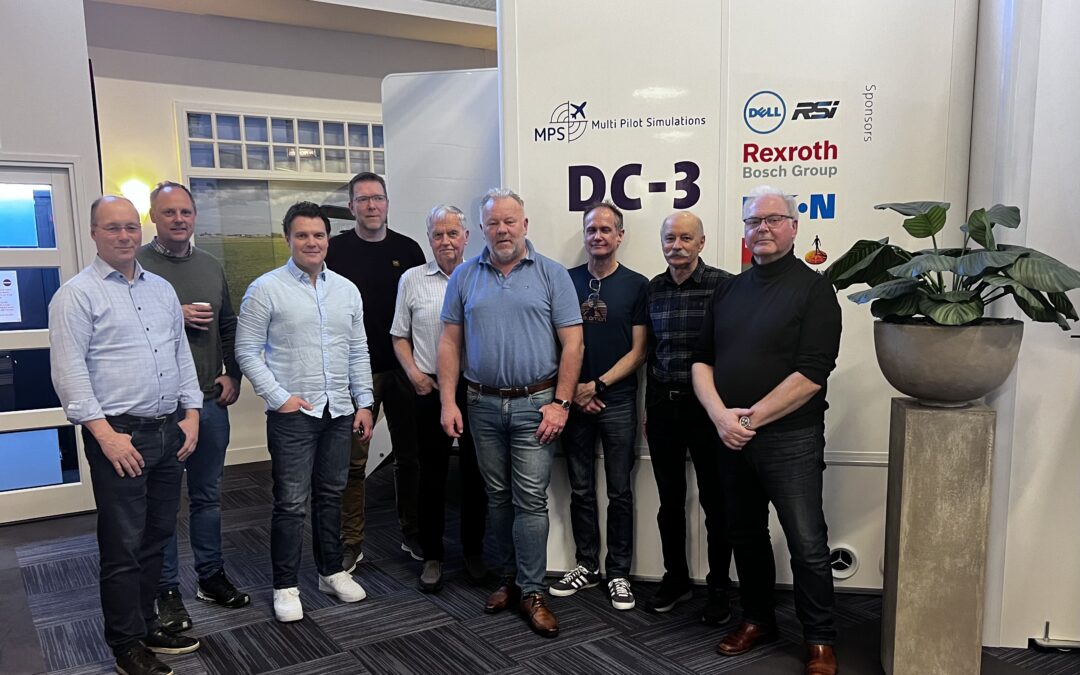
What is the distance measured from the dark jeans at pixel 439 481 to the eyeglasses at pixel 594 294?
645 mm

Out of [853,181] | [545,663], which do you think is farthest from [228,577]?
[853,181]

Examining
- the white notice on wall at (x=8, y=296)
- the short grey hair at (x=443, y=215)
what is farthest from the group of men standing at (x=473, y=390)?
the white notice on wall at (x=8, y=296)

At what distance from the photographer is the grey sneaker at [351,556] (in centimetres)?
345

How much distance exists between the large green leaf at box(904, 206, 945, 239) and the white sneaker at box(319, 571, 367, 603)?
2.57m

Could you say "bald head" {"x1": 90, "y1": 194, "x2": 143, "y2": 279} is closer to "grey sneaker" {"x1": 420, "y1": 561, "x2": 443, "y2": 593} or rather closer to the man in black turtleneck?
"grey sneaker" {"x1": 420, "y1": 561, "x2": 443, "y2": 593}

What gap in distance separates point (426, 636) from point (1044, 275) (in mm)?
2418

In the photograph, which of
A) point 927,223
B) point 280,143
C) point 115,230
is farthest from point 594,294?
point 280,143

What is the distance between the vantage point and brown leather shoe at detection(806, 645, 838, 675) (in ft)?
8.09

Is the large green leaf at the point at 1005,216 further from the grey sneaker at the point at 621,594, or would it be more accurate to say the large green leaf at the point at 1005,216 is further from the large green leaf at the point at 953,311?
the grey sneaker at the point at 621,594

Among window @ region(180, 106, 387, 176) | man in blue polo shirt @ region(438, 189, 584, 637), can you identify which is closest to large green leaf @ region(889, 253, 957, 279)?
man in blue polo shirt @ region(438, 189, 584, 637)

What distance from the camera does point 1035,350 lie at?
8.52 feet

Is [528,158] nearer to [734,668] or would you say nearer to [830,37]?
[830,37]

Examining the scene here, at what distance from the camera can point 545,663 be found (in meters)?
2.64

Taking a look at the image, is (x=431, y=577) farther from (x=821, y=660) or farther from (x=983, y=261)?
(x=983, y=261)
